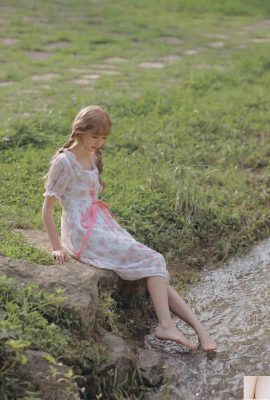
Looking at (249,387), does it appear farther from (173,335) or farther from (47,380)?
(47,380)

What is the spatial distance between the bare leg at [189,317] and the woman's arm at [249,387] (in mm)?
367

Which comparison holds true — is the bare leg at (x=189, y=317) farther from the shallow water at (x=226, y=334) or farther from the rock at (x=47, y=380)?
the rock at (x=47, y=380)

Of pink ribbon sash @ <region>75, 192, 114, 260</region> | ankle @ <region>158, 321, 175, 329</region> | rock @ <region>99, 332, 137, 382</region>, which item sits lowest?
ankle @ <region>158, 321, 175, 329</region>

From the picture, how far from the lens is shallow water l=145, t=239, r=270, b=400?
4.30 m

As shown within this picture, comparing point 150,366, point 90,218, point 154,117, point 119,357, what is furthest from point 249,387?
point 154,117

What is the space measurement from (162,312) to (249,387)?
71 centimetres

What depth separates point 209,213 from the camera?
→ 6129 millimetres

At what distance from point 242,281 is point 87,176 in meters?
1.32

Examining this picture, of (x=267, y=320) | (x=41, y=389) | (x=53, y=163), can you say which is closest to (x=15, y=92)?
(x=53, y=163)

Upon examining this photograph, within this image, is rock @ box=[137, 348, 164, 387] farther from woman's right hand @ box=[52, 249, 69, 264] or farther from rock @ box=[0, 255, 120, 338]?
woman's right hand @ box=[52, 249, 69, 264]

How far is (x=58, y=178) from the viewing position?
4.89 m

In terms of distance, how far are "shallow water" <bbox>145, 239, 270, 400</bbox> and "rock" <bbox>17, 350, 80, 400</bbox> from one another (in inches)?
24.4

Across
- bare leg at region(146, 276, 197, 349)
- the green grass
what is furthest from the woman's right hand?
bare leg at region(146, 276, 197, 349)

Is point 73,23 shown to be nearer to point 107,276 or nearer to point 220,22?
point 220,22
